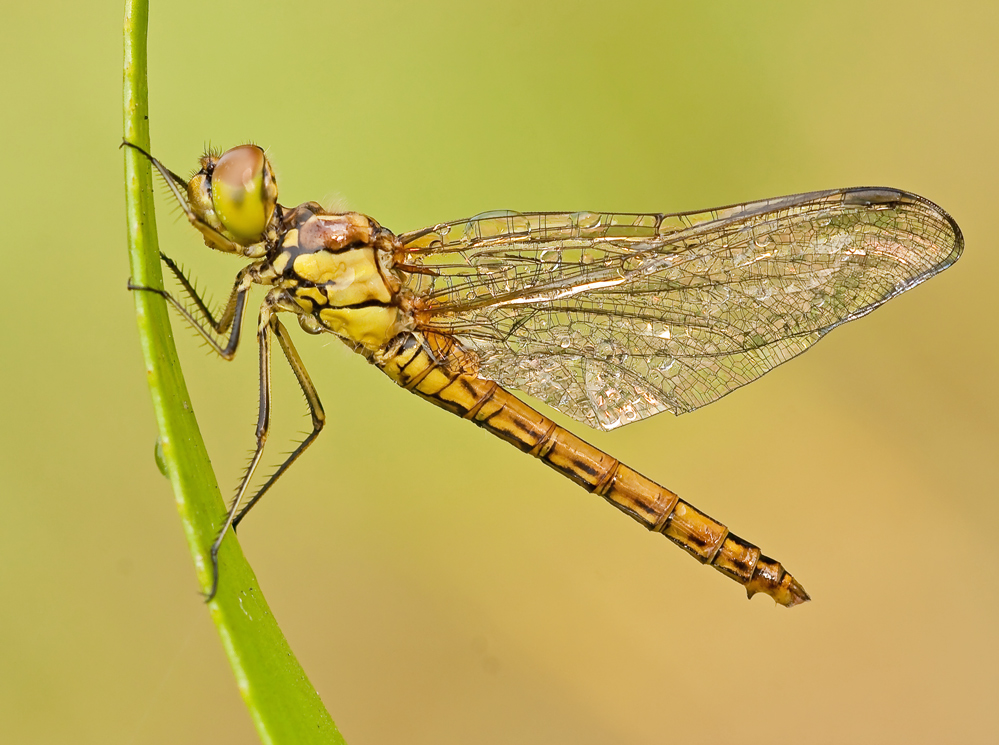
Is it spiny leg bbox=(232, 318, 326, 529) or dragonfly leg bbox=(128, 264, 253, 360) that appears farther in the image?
spiny leg bbox=(232, 318, 326, 529)

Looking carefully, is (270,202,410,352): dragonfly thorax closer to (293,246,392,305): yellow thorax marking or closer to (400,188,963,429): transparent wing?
(293,246,392,305): yellow thorax marking

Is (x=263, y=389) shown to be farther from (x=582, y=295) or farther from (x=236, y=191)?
(x=582, y=295)

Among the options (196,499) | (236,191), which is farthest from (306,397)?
(196,499)

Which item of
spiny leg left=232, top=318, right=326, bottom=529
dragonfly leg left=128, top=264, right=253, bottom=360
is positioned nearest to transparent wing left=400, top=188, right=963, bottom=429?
spiny leg left=232, top=318, right=326, bottom=529

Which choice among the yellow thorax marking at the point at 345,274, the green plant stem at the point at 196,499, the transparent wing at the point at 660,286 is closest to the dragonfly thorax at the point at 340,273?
the yellow thorax marking at the point at 345,274

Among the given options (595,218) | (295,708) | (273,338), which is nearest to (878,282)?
(595,218)

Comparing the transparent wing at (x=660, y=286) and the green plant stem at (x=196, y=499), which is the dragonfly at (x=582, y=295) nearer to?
the transparent wing at (x=660, y=286)

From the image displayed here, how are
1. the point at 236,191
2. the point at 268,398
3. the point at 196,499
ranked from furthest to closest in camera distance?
1. the point at 268,398
2. the point at 236,191
3. the point at 196,499
